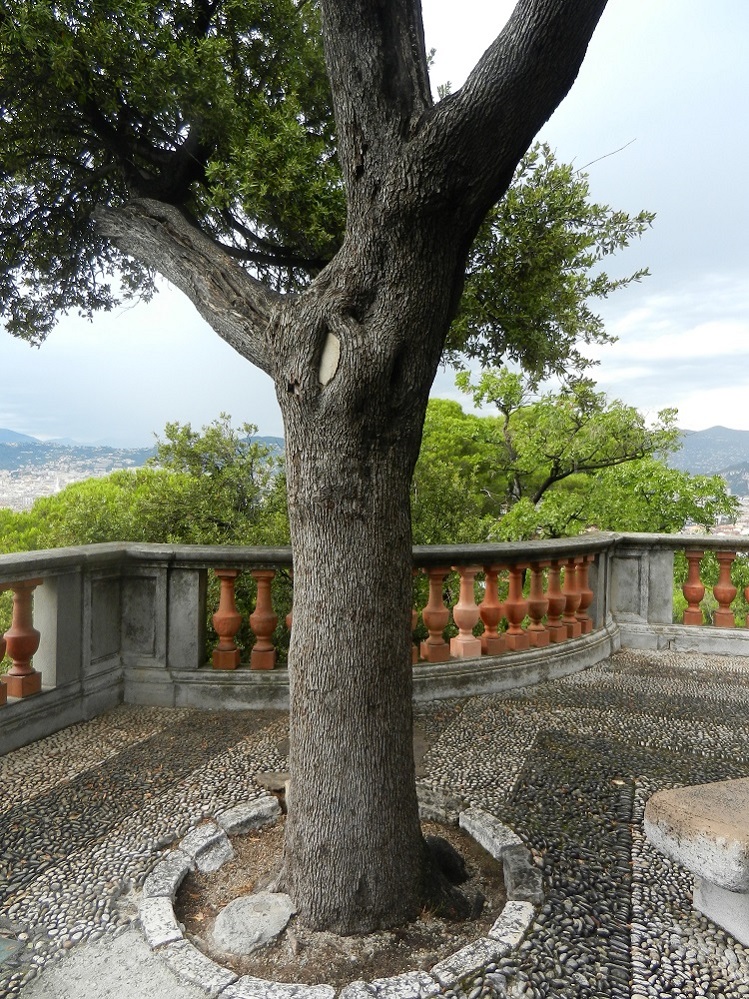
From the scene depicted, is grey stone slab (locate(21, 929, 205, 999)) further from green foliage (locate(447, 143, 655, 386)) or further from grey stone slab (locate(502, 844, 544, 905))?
green foliage (locate(447, 143, 655, 386))

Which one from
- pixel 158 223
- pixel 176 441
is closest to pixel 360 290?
pixel 158 223

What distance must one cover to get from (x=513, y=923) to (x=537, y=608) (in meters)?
3.45

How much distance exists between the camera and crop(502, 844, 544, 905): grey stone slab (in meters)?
2.26

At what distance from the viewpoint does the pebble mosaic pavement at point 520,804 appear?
6.57 ft

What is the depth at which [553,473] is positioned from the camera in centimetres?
1634

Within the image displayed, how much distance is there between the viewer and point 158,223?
3691 mm

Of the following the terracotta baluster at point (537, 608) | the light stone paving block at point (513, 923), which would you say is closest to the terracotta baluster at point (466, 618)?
the terracotta baluster at point (537, 608)

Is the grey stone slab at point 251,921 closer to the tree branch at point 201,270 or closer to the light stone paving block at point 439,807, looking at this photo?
the light stone paving block at point 439,807

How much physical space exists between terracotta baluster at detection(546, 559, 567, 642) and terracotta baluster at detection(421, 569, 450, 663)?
49.1 inches

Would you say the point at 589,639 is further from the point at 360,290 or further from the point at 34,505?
the point at 34,505

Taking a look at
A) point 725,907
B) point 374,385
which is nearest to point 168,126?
point 374,385

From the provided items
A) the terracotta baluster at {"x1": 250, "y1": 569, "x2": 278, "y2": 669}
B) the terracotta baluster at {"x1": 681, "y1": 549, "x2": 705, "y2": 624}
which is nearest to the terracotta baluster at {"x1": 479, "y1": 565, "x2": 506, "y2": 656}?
the terracotta baluster at {"x1": 250, "y1": 569, "x2": 278, "y2": 669}

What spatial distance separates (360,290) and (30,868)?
8.91 feet

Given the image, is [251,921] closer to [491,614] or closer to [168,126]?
[491,614]
